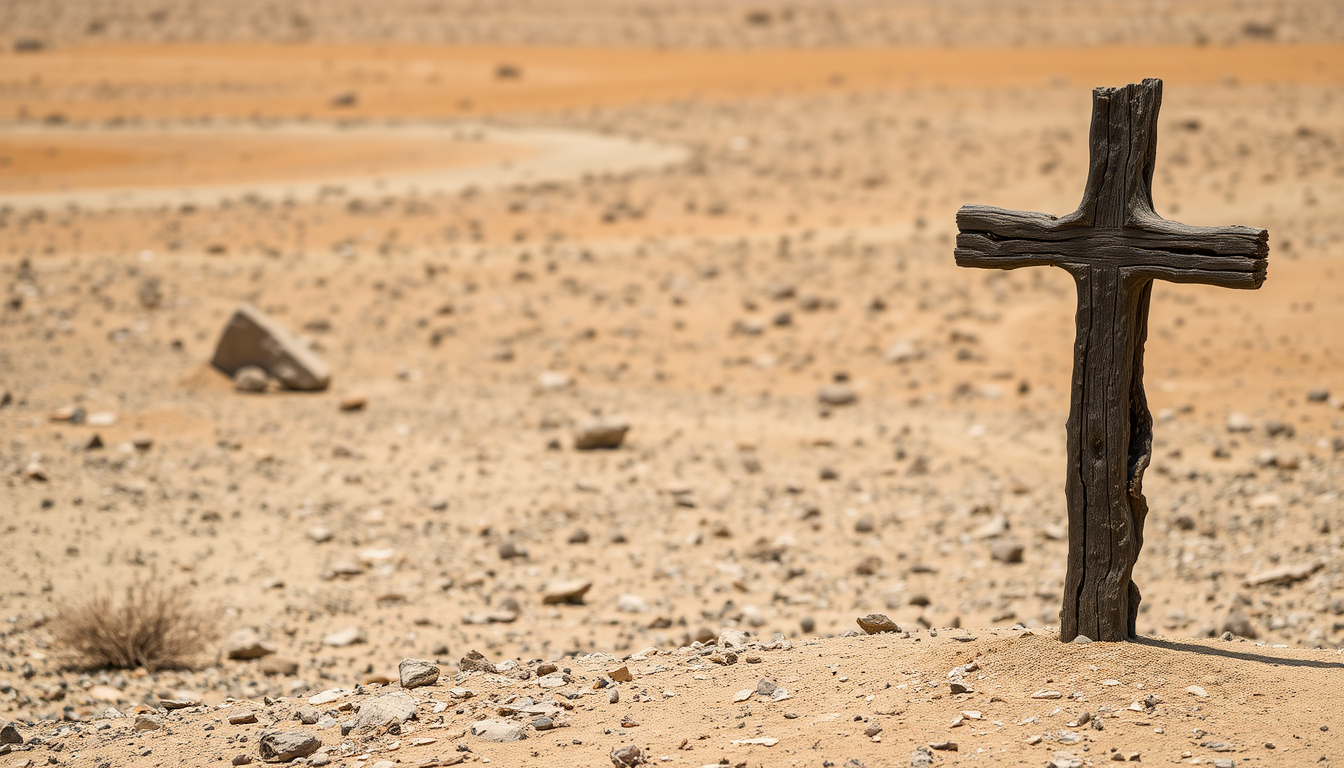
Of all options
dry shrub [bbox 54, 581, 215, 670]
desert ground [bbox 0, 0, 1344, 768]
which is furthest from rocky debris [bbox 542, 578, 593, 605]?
dry shrub [bbox 54, 581, 215, 670]

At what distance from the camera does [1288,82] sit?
34.1 m

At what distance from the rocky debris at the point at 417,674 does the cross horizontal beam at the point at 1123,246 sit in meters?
3.21

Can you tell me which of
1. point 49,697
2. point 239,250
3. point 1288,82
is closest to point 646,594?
point 49,697

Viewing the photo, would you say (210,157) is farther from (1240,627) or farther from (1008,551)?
(1240,627)

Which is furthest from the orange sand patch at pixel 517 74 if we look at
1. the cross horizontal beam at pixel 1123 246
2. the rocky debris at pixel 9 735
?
the cross horizontal beam at pixel 1123 246

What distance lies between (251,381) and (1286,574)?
1044 centimetres

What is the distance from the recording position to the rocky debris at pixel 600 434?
11.5 meters

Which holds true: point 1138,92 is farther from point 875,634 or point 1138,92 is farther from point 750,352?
point 750,352

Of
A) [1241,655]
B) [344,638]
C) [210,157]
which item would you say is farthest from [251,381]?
[210,157]

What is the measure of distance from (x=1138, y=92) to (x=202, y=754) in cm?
490

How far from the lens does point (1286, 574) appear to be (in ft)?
26.2

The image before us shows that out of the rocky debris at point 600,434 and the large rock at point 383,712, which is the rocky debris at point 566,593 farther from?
the large rock at point 383,712

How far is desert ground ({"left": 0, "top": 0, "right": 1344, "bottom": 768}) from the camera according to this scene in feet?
16.5

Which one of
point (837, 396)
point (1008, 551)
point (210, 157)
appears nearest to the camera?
point (1008, 551)
